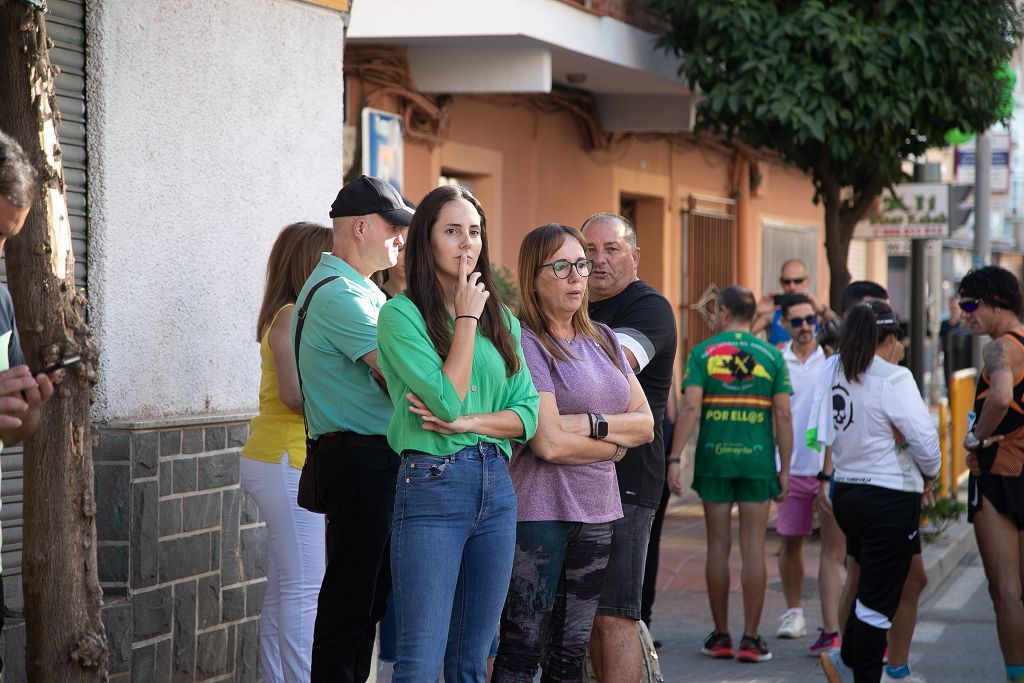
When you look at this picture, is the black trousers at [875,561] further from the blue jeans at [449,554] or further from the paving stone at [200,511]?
the paving stone at [200,511]

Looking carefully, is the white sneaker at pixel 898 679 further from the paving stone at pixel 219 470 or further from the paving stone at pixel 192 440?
the paving stone at pixel 192 440

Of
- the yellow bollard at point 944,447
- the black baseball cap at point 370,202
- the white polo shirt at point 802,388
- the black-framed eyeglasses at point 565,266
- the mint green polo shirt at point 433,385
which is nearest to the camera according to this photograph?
the mint green polo shirt at point 433,385

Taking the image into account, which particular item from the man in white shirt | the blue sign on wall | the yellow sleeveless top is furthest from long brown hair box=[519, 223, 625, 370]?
the blue sign on wall

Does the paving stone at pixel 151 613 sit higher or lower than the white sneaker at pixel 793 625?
higher

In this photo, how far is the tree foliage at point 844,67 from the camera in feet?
36.4

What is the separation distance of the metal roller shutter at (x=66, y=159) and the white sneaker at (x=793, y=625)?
4.31 meters

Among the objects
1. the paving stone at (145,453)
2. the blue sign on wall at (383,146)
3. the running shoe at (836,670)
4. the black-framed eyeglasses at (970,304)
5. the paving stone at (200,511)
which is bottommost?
the running shoe at (836,670)

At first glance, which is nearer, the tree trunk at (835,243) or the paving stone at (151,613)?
the paving stone at (151,613)

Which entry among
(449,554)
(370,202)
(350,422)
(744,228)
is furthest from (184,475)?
(744,228)

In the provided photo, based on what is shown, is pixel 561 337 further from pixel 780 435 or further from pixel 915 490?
pixel 780 435

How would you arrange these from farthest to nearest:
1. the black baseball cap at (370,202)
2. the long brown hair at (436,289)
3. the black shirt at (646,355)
→ the black shirt at (646,355) < the black baseball cap at (370,202) < the long brown hair at (436,289)

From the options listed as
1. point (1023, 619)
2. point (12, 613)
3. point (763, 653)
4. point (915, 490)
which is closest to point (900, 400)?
point (915, 490)

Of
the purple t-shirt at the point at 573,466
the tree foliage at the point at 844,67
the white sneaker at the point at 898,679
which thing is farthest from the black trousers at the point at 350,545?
the tree foliage at the point at 844,67

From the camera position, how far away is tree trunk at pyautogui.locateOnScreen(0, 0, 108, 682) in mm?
3779
